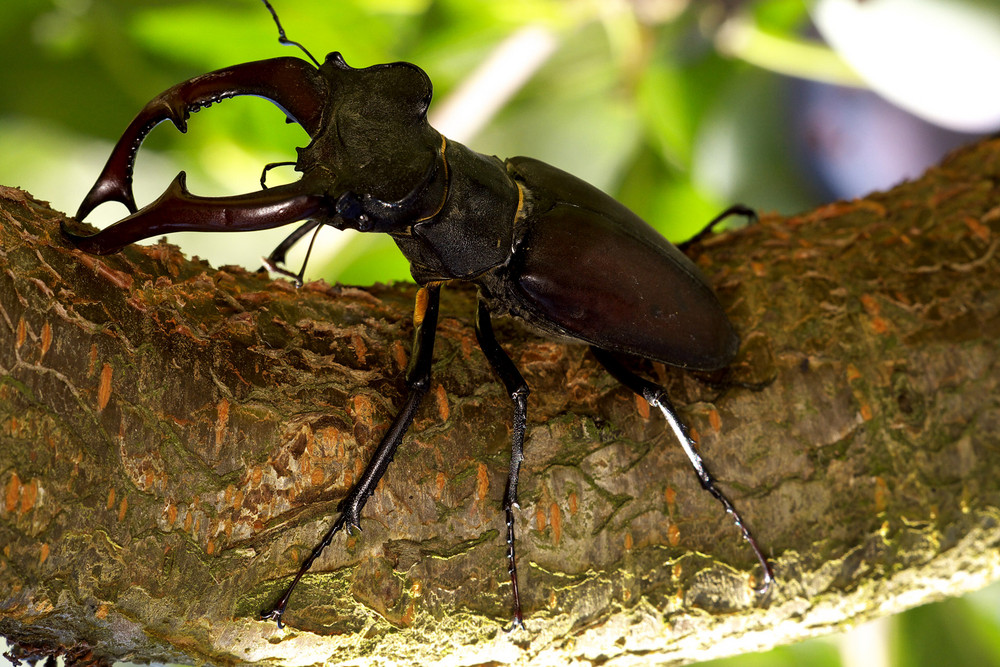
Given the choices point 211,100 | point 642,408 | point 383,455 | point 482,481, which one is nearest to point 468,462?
point 482,481

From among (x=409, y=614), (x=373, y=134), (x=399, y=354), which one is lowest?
(x=409, y=614)

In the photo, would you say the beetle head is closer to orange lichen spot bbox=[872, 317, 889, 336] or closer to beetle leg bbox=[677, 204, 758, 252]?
beetle leg bbox=[677, 204, 758, 252]

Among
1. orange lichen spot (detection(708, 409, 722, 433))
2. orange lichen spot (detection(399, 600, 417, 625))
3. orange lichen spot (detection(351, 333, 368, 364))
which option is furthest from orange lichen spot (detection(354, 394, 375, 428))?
orange lichen spot (detection(708, 409, 722, 433))

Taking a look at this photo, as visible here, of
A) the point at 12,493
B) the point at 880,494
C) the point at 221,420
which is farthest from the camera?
the point at 880,494

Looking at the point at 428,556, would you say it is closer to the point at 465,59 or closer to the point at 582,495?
the point at 582,495

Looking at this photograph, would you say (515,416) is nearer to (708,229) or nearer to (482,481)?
(482,481)

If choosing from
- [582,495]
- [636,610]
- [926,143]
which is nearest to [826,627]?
[636,610]
